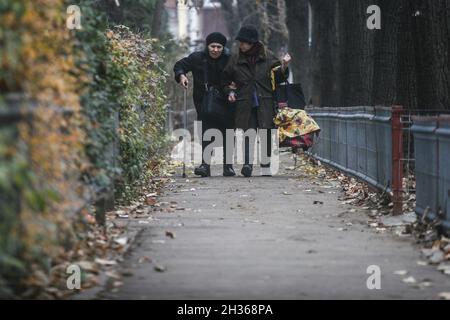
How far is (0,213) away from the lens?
22.4 ft

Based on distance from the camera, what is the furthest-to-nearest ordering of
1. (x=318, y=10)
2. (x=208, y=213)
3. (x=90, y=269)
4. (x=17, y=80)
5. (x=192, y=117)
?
(x=192, y=117)
(x=318, y=10)
(x=208, y=213)
(x=90, y=269)
(x=17, y=80)

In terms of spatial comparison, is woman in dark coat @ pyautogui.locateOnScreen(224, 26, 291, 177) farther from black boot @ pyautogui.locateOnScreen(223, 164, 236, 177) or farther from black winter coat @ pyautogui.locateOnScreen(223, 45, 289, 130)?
black boot @ pyautogui.locateOnScreen(223, 164, 236, 177)

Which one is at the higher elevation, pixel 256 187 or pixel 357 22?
pixel 357 22

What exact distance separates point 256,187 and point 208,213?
3.68 metres

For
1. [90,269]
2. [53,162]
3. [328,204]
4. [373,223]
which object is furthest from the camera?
[328,204]

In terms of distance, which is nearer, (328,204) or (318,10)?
(328,204)

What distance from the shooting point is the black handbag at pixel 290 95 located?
2041 cm

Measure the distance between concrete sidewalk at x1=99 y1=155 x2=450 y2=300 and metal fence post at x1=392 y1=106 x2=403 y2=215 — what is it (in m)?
0.42

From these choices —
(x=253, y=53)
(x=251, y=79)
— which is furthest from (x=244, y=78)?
(x=253, y=53)

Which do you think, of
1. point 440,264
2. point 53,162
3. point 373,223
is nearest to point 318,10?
point 373,223

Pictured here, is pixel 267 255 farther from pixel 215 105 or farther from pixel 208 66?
pixel 208 66

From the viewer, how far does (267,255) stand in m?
10.6

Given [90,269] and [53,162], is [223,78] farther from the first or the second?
[53,162]

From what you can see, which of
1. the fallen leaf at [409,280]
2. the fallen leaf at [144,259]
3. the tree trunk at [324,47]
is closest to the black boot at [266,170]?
the fallen leaf at [144,259]
